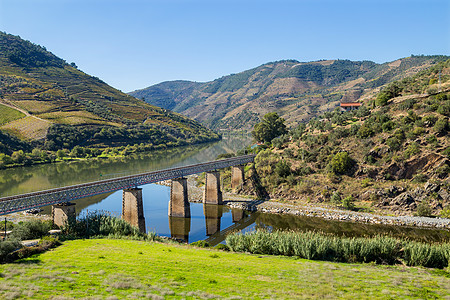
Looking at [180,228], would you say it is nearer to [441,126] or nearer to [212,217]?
[212,217]

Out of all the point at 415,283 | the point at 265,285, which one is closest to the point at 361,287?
the point at 415,283

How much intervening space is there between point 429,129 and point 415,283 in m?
45.1

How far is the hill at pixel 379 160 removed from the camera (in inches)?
1980

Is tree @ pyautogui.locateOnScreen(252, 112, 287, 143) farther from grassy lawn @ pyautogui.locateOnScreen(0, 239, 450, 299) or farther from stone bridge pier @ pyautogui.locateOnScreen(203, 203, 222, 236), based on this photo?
grassy lawn @ pyautogui.locateOnScreen(0, 239, 450, 299)

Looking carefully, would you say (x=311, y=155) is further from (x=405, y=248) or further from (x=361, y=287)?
(x=361, y=287)

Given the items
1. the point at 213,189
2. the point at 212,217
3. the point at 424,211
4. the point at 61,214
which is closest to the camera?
the point at 61,214

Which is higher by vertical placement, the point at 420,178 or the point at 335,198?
the point at 420,178

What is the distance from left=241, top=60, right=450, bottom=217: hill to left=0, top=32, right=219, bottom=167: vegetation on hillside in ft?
266

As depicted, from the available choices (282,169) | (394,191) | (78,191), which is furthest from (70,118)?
(394,191)

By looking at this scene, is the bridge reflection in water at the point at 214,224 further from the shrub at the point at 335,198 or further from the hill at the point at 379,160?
the shrub at the point at 335,198

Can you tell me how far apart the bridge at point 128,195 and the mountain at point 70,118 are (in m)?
77.9

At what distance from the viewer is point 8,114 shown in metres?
127

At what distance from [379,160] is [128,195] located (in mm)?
43085

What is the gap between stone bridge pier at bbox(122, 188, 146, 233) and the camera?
42.4 m
